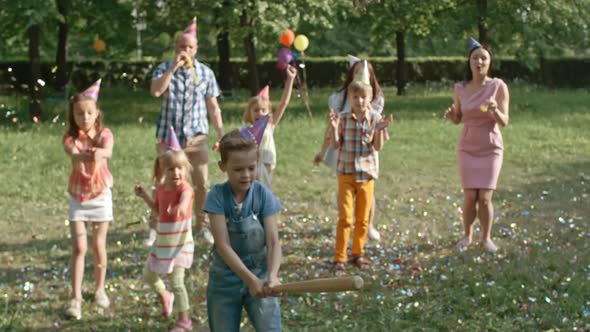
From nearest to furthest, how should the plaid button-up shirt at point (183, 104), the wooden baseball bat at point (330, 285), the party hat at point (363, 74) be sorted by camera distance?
the wooden baseball bat at point (330, 285), the party hat at point (363, 74), the plaid button-up shirt at point (183, 104)

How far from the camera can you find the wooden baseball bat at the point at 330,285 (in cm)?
312

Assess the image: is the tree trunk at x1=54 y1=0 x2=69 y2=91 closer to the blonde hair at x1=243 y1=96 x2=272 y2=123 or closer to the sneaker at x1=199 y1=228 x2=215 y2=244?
the sneaker at x1=199 y1=228 x2=215 y2=244

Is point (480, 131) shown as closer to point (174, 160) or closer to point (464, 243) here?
point (464, 243)

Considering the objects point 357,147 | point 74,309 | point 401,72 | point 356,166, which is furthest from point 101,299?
point 401,72

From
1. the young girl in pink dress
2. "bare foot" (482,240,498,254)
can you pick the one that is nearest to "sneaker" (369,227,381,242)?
"bare foot" (482,240,498,254)

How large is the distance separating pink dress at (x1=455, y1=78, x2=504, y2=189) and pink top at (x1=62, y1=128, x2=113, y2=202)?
3.28 m

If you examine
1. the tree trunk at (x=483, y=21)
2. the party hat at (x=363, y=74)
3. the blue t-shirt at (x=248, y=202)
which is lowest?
the blue t-shirt at (x=248, y=202)

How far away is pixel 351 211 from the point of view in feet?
23.4

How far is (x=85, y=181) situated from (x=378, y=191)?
5186 mm

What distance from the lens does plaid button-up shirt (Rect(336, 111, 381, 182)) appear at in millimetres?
7102

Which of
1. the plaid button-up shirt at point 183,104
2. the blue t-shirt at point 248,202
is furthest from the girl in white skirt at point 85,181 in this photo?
the blue t-shirt at point 248,202

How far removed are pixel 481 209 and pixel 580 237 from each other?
3.85 ft

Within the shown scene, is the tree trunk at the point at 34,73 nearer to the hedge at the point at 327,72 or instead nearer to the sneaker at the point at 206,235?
the hedge at the point at 327,72

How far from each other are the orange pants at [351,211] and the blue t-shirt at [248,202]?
3040 mm
